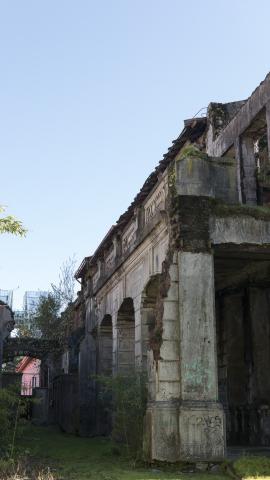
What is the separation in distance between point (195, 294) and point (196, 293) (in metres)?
0.03

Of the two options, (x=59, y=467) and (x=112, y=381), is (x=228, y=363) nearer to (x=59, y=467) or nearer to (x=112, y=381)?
(x=112, y=381)

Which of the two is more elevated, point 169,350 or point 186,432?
point 169,350

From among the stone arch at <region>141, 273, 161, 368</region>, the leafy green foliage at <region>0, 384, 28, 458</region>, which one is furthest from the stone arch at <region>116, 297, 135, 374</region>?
the leafy green foliage at <region>0, 384, 28, 458</region>

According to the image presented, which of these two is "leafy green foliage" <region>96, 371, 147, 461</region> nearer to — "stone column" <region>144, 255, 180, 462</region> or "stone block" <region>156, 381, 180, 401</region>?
"stone column" <region>144, 255, 180, 462</region>

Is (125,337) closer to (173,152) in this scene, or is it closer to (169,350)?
(173,152)

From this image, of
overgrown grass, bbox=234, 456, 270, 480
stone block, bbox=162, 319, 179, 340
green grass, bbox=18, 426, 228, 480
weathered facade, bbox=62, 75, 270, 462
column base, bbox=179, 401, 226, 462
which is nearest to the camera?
overgrown grass, bbox=234, 456, 270, 480

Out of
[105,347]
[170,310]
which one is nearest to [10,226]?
[170,310]

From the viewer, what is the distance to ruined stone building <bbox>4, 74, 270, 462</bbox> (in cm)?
1051

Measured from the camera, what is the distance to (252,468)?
30.6ft

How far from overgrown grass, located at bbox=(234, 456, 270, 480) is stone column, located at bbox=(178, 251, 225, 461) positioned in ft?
1.94

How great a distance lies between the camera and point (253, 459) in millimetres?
9742

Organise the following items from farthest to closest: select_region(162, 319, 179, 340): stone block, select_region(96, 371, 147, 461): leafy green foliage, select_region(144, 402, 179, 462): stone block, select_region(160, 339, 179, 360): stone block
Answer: select_region(96, 371, 147, 461): leafy green foliage
select_region(162, 319, 179, 340): stone block
select_region(160, 339, 179, 360): stone block
select_region(144, 402, 179, 462): stone block

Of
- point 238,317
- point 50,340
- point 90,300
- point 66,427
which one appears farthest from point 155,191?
point 50,340

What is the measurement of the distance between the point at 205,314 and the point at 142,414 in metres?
2.38
